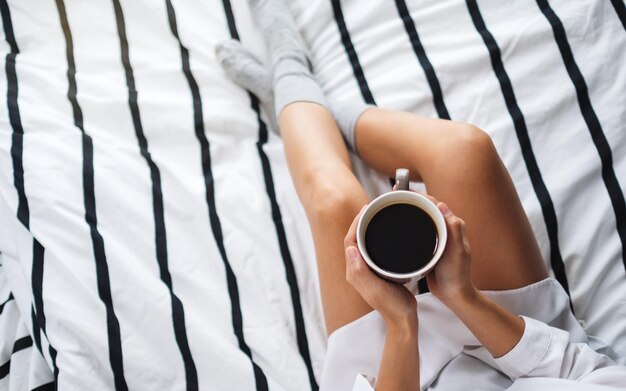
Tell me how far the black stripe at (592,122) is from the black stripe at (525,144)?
98 mm

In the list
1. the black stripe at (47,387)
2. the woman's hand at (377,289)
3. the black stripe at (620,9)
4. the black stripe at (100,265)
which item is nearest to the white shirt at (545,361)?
the woman's hand at (377,289)

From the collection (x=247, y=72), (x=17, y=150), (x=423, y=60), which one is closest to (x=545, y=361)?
(x=423, y=60)

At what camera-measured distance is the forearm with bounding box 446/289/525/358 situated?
66 centimetres

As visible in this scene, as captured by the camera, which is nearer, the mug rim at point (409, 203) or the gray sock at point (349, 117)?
the mug rim at point (409, 203)

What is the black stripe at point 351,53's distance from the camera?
1.04 meters

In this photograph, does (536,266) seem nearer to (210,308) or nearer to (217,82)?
(210,308)

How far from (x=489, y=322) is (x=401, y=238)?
0.20 metres

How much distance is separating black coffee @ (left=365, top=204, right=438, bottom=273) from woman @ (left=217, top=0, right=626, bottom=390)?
0.8 inches

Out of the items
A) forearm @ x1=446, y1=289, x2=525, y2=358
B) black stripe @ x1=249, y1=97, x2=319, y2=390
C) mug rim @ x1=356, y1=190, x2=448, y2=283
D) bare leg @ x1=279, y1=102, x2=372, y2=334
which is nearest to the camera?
mug rim @ x1=356, y1=190, x2=448, y2=283

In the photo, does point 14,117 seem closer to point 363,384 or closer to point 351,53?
point 351,53

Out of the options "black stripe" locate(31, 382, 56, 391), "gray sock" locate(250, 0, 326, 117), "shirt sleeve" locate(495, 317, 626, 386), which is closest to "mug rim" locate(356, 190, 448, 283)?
"shirt sleeve" locate(495, 317, 626, 386)

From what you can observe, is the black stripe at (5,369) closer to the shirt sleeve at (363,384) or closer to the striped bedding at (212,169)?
the striped bedding at (212,169)

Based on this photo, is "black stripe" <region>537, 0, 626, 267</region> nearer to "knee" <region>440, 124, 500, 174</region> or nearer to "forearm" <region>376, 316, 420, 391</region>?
"knee" <region>440, 124, 500, 174</region>

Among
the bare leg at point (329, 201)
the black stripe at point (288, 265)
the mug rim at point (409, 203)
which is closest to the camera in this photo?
the mug rim at point (409, 203)
